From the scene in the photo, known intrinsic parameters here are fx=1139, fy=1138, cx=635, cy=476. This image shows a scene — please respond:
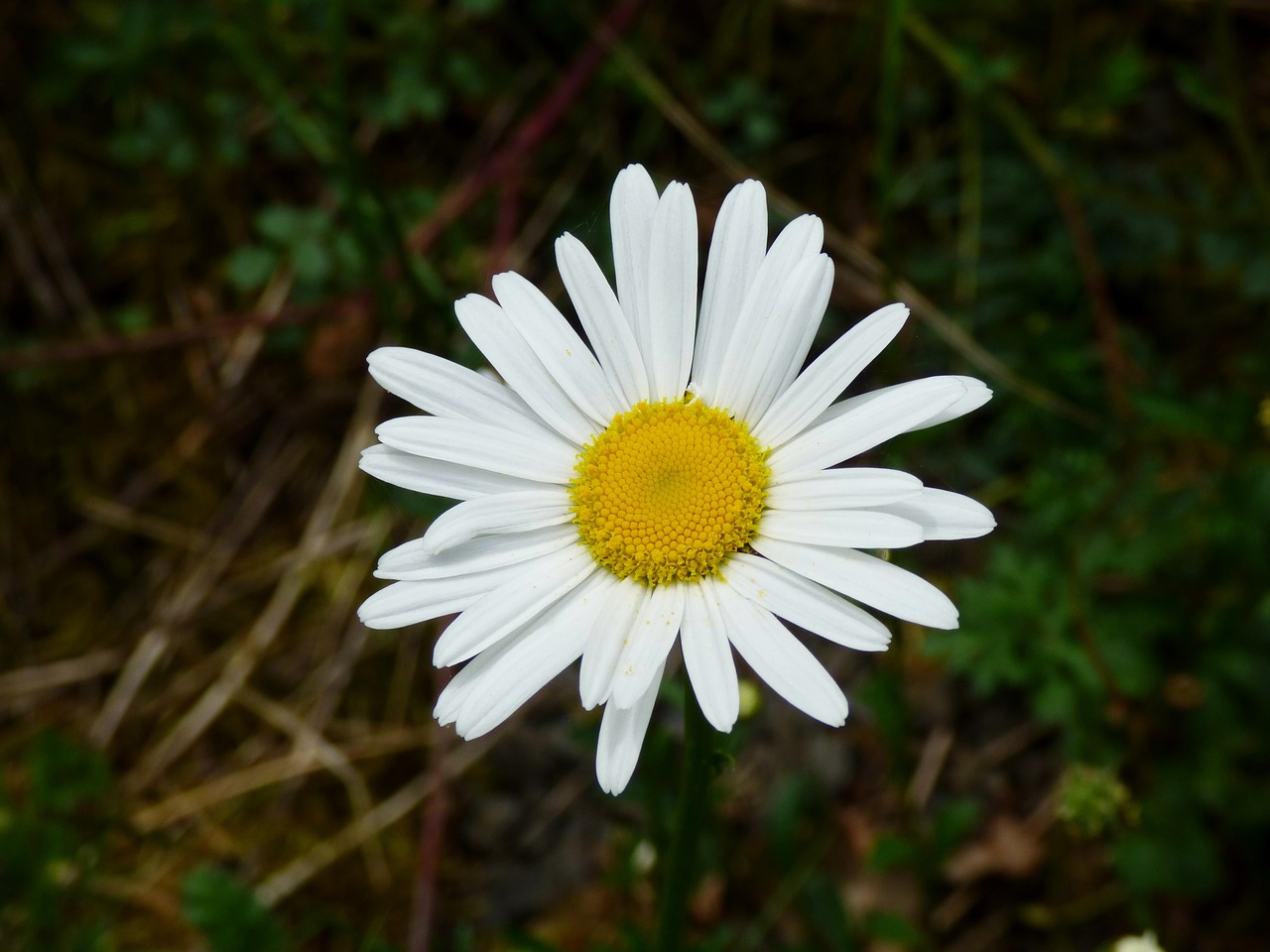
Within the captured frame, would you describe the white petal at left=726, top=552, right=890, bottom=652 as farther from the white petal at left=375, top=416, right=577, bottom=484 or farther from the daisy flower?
the white petal at left=375, top=416, right=577, bottom=484

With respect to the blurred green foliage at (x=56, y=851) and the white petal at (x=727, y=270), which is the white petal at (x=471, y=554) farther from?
the blurred green foliage at (x=56, y=851)

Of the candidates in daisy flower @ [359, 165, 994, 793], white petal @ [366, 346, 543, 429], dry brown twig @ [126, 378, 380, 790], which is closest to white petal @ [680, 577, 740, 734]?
daisy flower @ [359, 165, 994, 793]

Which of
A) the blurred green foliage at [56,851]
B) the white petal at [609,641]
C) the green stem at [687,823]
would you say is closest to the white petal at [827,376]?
the white petal at [609,641]

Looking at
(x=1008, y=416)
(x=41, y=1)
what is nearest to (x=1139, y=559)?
(x=1008, y=416)

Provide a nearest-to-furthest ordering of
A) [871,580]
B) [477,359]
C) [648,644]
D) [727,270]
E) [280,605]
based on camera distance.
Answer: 1. [871,580]
2. [648,644]
3. [727,270]
4. [477,359]
5. [280,605]

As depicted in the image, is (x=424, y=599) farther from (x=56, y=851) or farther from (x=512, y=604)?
(x=56, y=851)

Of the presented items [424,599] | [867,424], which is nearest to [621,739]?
[424,599]
